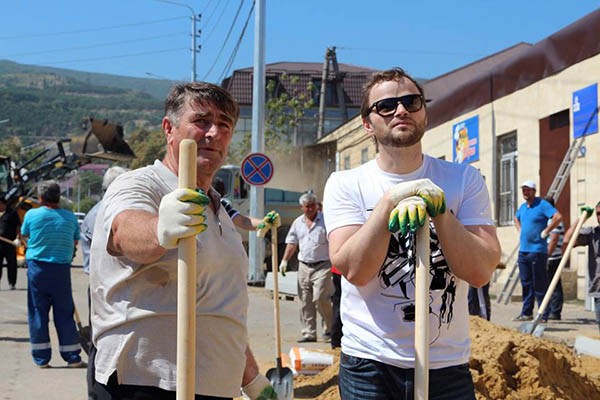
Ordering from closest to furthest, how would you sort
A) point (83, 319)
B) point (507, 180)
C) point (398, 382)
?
1. point (398, 382)
2. point (83, 319)
3. point (507, 180)

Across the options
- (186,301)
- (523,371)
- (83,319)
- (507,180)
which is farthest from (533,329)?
(507,180)

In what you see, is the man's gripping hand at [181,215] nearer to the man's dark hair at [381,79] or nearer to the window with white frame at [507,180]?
the man's dark hair at [381,79]

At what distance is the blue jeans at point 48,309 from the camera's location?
9.16 m

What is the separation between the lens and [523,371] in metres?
6.49

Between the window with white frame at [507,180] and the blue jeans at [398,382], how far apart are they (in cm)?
1641

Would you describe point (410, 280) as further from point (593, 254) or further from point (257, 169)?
point (257, 169)

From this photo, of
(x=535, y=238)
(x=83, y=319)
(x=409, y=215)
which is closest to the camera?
(x=409, y=215)

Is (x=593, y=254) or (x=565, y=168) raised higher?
(x=565, y=168)

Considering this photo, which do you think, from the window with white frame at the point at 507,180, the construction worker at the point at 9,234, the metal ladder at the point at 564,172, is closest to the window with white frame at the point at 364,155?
the window with white frame at the point at 507,180

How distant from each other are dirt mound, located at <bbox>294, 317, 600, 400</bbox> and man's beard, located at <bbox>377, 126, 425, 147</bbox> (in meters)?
3.27

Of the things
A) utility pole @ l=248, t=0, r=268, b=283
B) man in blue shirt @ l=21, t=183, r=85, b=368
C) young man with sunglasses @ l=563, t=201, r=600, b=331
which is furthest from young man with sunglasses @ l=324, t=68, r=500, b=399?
utility pole @ l=248, t=0, r=268, b=283

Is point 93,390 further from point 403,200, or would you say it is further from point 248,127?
point 248,127

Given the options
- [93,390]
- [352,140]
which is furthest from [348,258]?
[352,140]

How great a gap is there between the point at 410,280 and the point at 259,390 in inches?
31.4
